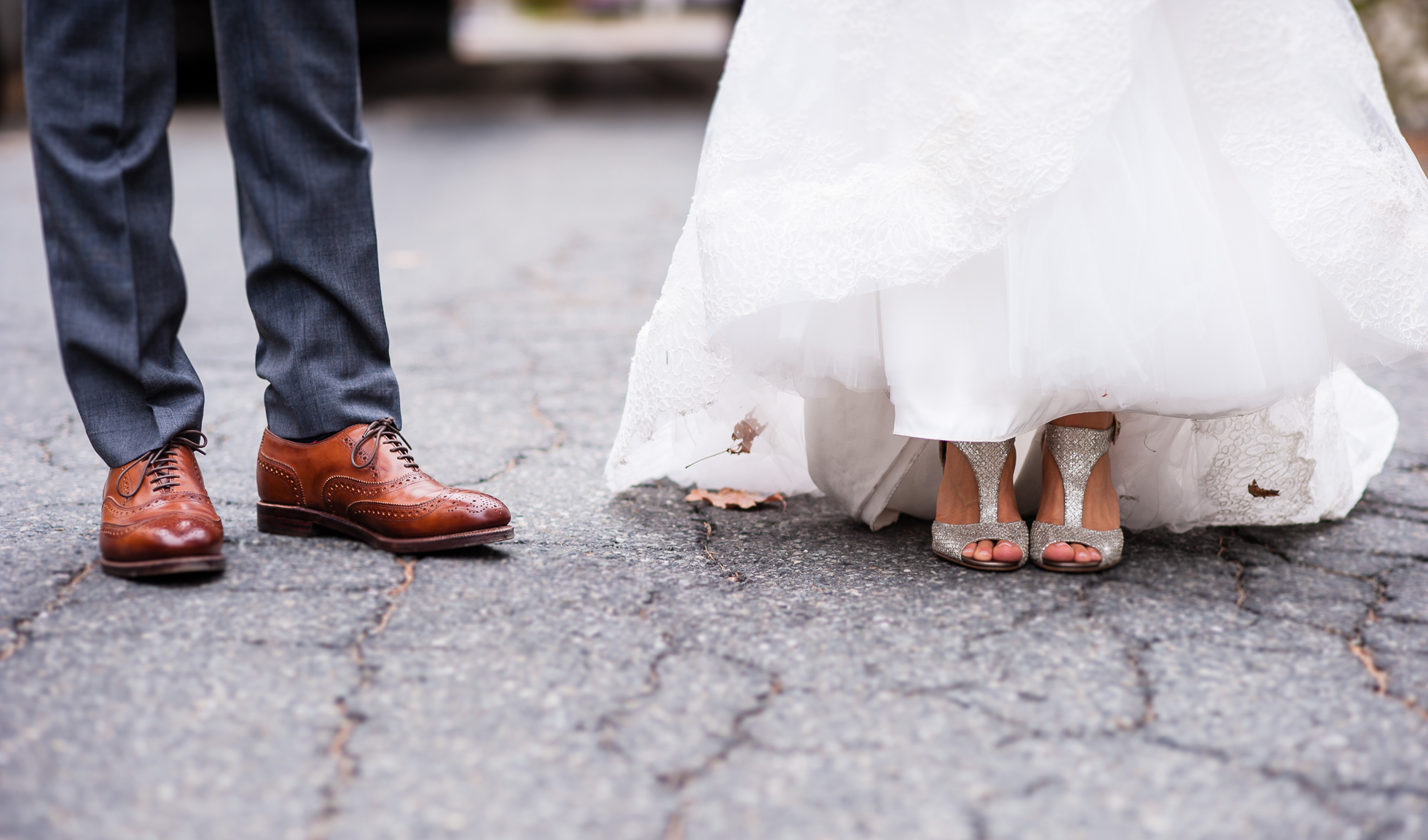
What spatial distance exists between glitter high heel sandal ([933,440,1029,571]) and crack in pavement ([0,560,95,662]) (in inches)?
43.5

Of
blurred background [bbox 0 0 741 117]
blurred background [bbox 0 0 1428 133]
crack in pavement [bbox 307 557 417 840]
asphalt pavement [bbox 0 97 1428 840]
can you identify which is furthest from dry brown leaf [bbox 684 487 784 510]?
blurred background [bbox 0 0 1428 133]

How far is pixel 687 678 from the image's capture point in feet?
4.17

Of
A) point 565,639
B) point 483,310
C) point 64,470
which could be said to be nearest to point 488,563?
point 565,639

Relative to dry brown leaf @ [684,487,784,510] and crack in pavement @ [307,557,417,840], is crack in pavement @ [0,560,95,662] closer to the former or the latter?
crack in pavement @ [307,557,417,840]

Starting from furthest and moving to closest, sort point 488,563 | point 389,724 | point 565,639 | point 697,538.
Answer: point 697,538 < point 488,563 < point 565,639 < point 389,724

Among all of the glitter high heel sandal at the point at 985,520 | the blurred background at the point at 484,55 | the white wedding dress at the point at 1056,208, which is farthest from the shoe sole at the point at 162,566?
the blurred background at the point at 484,55

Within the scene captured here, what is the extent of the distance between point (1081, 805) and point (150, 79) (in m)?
1.34

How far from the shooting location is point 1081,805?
3.44 ft

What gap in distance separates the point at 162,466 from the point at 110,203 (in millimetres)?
335

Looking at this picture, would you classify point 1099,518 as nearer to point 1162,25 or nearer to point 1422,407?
point 1162,25

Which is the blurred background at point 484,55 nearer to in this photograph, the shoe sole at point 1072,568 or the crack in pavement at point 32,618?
the crack in pavement at point 32,618

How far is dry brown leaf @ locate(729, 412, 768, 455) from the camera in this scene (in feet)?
6.12

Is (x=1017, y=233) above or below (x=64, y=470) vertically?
above

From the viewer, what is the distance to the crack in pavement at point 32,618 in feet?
4.18
